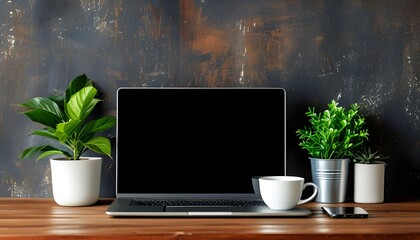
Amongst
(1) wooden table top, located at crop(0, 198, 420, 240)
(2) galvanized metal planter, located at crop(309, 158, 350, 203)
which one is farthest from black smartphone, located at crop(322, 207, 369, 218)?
(2) galvanized metal planter, located at crop(309, 158, 350, 203)

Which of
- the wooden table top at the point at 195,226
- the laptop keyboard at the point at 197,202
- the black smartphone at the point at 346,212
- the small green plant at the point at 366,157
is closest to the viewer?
the wooden table top at the point at 195,226

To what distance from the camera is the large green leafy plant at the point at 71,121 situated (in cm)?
170

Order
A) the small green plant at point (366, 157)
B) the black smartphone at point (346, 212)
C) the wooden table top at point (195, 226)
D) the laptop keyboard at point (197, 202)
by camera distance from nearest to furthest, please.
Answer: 1. the wooden table top at point (195, 226)
2. the black smartphone at point (346, 212)
3. the laptop keyboard at point (197, 202)
4. the small green plant at point (366, 157)

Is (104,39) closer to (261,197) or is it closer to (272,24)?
(272,24)

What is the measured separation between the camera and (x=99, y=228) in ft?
4.51

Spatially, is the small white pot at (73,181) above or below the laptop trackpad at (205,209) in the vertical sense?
above

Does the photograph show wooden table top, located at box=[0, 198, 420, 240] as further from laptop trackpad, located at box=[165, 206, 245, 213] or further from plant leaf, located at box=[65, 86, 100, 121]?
plant leaf, located at box=[65, 86, 100, 121]

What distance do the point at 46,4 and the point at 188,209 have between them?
0.79 m

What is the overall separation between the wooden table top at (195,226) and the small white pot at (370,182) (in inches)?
4.1

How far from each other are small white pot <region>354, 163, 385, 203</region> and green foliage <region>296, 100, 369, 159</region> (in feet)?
0.20

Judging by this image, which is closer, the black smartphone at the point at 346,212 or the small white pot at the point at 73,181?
the black smartphone at the point at 346,212

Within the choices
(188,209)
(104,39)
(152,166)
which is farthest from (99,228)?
(104,39)

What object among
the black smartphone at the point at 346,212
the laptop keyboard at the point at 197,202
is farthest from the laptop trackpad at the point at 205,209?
the black smartphone at the point at 346,212

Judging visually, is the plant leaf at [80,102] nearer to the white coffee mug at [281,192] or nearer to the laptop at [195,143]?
the laptop at [195,143]
